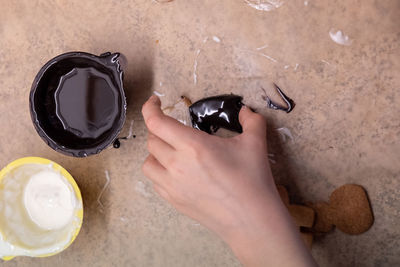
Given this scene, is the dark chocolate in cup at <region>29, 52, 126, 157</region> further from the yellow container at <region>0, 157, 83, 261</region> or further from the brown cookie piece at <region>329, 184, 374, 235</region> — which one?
the brown cookie piece at <region>329, 184, 374, 235</region>

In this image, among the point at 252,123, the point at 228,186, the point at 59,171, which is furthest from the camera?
the point at 59,171

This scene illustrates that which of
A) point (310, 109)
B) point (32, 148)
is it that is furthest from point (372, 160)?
point (32, 148)

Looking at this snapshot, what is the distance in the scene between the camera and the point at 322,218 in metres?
1.03

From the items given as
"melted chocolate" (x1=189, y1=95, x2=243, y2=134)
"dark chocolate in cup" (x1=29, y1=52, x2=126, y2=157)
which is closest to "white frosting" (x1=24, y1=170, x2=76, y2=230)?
"dark chocolate in cup" (x1=29, y1=52, x2=126, y2=157)

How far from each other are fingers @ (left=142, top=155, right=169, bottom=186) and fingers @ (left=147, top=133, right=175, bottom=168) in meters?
0.02

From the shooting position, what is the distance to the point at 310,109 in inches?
40.7

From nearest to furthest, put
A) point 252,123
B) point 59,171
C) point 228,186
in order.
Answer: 1. point 228,186
2. point 252,123
3. point 59,171

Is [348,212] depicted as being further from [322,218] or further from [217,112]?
[217,112]

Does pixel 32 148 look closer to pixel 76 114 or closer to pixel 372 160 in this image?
pixel 76 114

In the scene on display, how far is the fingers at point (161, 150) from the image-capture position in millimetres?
874

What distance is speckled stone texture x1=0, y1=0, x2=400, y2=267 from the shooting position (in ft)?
3.29

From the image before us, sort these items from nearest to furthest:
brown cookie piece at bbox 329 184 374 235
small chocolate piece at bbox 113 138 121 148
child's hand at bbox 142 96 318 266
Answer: child's hand at bbox 142 96 318 266, brown cookie piece at bbox 329 184 374 235, small chocolate piece at bbox 113 138 121 148

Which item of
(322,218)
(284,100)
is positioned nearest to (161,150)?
(284,100)

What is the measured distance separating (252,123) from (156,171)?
0.92 ft
